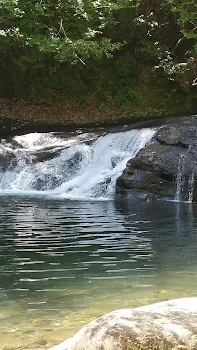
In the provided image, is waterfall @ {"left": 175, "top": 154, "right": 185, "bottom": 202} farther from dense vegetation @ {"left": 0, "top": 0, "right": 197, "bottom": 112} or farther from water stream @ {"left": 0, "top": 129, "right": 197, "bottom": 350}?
dense vegetation @ {"left": 0, "top": 0, "right": 197, "bottom": 112}

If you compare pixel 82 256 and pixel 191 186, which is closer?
pixel 82 256

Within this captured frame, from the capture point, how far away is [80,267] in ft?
19.5

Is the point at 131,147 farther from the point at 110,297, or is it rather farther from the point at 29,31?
the point at 110,297

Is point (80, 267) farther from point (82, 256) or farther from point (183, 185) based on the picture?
point (183, 185)

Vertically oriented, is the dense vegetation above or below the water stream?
above

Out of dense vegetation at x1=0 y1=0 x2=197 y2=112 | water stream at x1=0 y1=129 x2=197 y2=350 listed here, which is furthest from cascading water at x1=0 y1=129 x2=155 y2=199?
dense vegetation at x1=0 y1=0 x2=197 y2=112

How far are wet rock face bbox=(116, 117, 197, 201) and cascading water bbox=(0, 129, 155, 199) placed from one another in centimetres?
83

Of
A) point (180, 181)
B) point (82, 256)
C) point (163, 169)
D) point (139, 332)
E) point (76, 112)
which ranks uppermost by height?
point (76, 112)

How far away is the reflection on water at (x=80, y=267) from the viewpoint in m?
4.27

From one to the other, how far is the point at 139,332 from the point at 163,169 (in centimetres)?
1200

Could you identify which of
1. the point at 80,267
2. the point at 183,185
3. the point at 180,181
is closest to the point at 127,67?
the point at 180,181

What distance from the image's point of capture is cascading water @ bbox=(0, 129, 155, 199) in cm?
1547

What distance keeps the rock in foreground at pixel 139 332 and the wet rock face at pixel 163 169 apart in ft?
36.9

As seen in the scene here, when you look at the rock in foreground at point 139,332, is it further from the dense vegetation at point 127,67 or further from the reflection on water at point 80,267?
the dense vegetation at point 127,67
